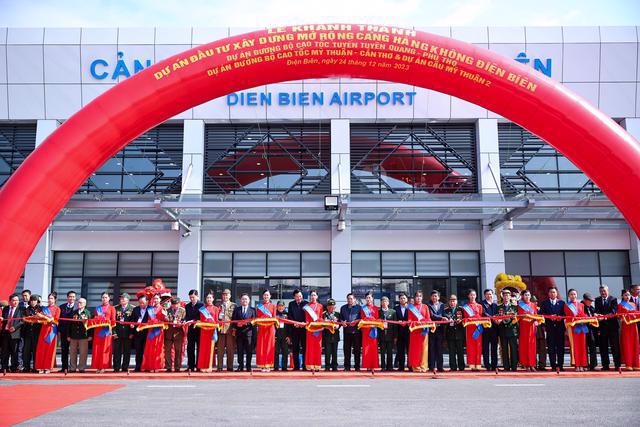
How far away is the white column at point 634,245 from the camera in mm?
18422

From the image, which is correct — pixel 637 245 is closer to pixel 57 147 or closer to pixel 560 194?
pixel 560 194

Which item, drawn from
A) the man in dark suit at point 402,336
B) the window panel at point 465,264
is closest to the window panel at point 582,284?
the window panel at point 465,264

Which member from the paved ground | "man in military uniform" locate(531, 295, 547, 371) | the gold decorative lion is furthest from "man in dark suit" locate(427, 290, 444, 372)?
the gold decorative lion

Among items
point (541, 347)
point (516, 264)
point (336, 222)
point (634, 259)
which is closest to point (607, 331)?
point (541, 347)

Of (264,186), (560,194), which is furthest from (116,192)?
(560,194)

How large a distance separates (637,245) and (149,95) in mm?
14711

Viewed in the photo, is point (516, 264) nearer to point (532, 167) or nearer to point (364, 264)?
point (532, 167)

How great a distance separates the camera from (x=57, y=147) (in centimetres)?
1176

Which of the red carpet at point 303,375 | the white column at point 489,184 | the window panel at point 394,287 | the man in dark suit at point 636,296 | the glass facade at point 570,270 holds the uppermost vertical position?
the white column at point 489,184

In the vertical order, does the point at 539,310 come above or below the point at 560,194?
below

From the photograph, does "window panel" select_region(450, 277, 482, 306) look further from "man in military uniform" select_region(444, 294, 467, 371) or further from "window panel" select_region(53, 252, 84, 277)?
"window panel" select_region(53, 252, 84, 277)

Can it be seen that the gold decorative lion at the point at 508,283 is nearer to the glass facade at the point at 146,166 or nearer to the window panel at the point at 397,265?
the window panel at the point at 397,265

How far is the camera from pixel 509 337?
1252 centimetres

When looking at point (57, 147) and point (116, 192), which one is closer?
point (57, 147)
